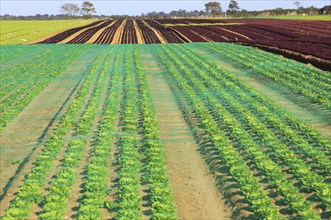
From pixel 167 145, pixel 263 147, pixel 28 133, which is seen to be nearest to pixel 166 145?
pixel 167 145

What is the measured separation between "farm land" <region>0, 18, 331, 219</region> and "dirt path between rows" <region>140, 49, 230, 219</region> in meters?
0.03

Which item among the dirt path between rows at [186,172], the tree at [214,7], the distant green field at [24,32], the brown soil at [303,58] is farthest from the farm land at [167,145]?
the tree at [214,7]

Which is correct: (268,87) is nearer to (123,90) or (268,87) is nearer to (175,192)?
(123,90)

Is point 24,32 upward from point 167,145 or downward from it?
upward

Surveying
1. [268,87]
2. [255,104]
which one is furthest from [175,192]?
[268,87]

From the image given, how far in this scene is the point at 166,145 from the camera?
991cm

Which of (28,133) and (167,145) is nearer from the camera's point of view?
(167,145)

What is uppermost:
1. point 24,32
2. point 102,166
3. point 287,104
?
point 24,32

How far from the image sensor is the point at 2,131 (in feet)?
36.6

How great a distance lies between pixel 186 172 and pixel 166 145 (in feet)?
5.82

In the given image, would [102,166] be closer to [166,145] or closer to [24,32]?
[166,145]

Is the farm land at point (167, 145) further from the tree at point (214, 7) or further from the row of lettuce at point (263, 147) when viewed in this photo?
the tree at point (214, 7)

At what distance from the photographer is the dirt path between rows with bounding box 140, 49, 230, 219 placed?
6.74m

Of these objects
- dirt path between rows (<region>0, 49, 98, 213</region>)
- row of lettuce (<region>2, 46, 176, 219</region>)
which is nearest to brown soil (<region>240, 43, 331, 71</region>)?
row of lettuce (<region>2, 46, 176, 219</region>)
